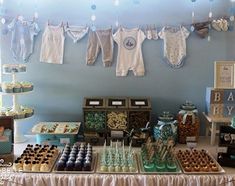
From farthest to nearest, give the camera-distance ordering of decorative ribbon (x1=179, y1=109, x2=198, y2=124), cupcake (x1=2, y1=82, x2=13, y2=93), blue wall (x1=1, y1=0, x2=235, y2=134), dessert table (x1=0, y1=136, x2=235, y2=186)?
1. blue wall (x1=1, y1=0, x2=235, y2=134)
2. decorative ribbon (x1=179, y1=109, x2=198, y2=124)
3. cupcake (x1=2, y1=82, x2=13, y2=93)
4. dessert table (x1=0, y1=136, x2=235, y2=186)

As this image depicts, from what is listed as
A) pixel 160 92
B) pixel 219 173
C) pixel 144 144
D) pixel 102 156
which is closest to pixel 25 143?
pixel 102 156

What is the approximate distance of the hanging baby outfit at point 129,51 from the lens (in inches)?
116

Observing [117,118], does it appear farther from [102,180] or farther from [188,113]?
[102,180]

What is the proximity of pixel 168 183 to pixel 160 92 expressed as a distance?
982mm

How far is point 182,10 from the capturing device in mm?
2939

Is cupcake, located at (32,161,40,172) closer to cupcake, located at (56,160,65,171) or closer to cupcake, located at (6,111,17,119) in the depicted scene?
cupcake, located at (56,160,65,171)

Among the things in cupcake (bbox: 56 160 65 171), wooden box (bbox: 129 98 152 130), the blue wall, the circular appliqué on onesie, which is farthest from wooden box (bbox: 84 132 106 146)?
the circular appliqué on onesie

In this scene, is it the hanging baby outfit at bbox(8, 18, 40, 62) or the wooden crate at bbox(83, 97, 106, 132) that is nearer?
the wooden crate at bbox(83, 97, 106, 132)

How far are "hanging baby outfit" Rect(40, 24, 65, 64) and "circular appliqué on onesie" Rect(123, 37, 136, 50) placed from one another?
0.50 m

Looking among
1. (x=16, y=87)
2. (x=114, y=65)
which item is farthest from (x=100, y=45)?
(x=16, y=87)

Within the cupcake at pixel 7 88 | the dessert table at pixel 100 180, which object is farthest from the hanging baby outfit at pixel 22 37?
the dessert table at pixel 100 180

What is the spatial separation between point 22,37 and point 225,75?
161 centimetres

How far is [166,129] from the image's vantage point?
2732 mm

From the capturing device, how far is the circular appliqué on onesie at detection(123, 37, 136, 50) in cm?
296
